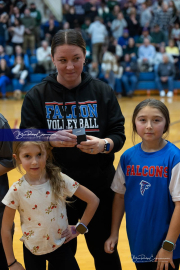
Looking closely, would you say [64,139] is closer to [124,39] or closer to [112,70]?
[112,70]

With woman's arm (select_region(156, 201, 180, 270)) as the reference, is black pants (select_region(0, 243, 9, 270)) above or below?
below

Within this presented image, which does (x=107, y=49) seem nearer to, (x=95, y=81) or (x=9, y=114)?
(x=9, y=114)

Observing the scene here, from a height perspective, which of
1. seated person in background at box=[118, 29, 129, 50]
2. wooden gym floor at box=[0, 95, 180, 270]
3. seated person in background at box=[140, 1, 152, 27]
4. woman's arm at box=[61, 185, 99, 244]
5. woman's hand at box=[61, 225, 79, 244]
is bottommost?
wooden gym floor at box=[0, 95, 180, 270]

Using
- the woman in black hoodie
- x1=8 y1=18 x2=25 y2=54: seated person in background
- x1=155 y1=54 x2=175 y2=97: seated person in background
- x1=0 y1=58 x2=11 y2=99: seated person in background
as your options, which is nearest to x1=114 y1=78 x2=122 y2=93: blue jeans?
x1=155 y1=54 x2=175 y2=97: seated person in background

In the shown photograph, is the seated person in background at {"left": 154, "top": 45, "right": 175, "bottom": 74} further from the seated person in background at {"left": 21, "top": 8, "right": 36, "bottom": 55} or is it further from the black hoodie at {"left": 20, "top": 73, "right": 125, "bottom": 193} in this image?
the black hoodie at {"left": 20, "top": 73, "right": 125, "bottom": 193}

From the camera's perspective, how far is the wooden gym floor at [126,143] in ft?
10.5

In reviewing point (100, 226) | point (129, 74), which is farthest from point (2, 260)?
point (129, 74)

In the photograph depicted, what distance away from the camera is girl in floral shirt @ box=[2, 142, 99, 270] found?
6.60 feet

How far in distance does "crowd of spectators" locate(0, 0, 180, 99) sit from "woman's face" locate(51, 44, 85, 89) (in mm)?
9892

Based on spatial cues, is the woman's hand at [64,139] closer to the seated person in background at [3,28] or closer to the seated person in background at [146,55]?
the seated person in background at [146,55]

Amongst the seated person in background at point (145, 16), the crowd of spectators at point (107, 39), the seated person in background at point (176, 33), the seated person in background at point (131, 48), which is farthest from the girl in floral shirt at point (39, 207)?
the seated person in background at point (145, 16)

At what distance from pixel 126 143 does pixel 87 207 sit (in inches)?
179

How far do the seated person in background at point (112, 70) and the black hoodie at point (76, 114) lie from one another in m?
10.1

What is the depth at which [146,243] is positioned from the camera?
2035 millimetres
